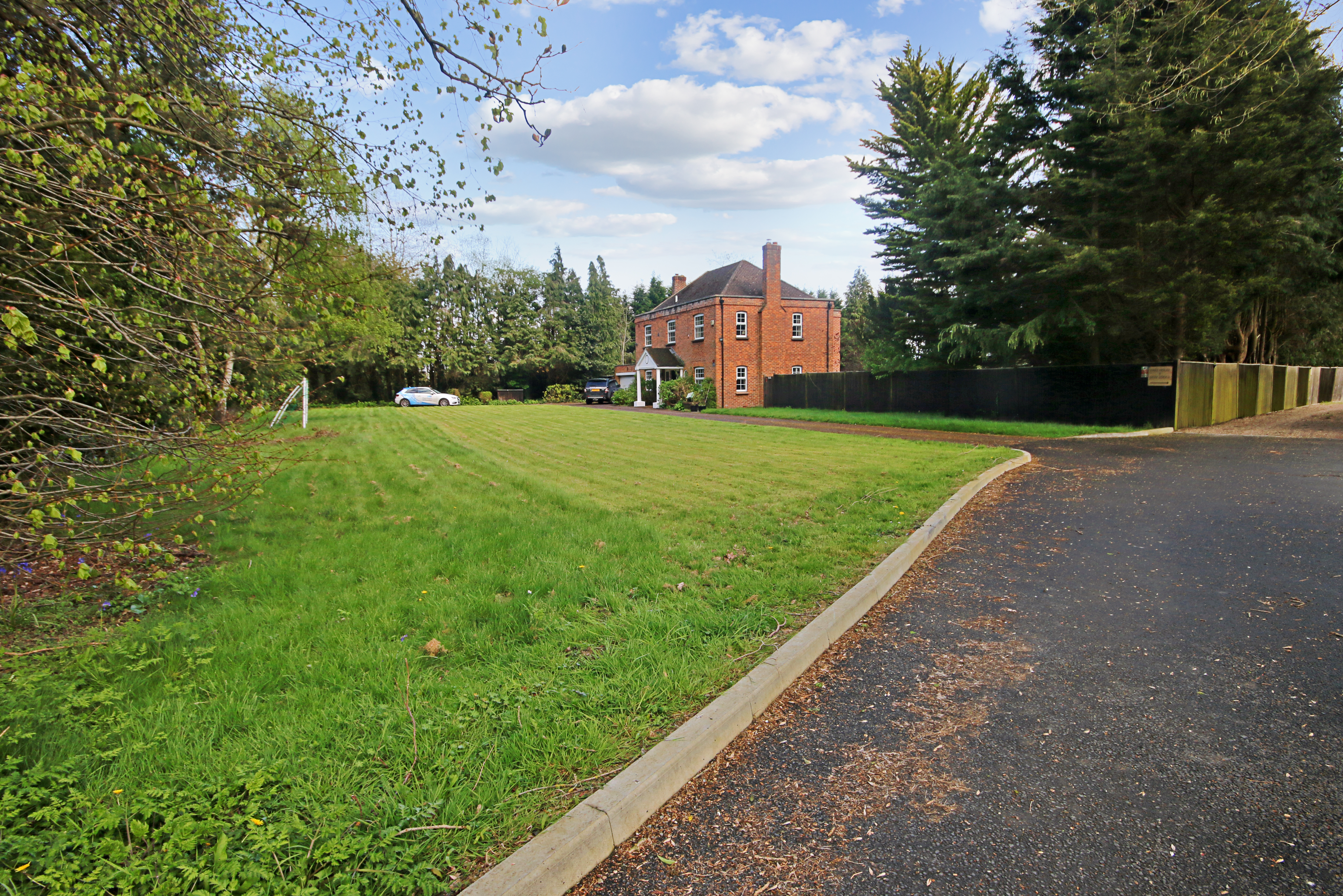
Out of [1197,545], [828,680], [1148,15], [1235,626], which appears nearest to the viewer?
[828,680]

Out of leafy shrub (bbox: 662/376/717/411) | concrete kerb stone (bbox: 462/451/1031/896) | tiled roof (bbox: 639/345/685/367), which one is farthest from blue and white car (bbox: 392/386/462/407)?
concrete kerb stone (bbox: 462/451/1031/896)

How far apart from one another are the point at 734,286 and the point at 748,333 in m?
3.12

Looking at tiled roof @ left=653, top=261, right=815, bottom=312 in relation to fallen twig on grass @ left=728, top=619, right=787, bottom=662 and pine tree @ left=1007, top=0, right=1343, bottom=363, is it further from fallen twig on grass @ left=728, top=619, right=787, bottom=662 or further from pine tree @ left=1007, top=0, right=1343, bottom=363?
fallen twig on grass @ left=728, top=619, right=787, bottom=662

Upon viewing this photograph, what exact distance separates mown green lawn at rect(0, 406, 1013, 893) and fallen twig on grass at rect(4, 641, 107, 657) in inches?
3.1

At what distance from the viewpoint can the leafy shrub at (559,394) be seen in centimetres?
4841

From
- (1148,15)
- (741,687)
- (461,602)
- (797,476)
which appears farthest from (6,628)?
(1148,15)

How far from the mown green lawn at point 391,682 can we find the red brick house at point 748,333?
27754 millimetres

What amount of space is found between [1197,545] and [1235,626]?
99.7 inches

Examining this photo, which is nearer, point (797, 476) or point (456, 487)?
point (456, 487)

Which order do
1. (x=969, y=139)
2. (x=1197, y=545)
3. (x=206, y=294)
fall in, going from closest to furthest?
1. (x=206, y=294)
2. (x=1197, y=545)
3. (x=969, y=139)

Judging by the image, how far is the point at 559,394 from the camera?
160ft

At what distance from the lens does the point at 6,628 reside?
4.29 metres

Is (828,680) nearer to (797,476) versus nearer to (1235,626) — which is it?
(1235,626)

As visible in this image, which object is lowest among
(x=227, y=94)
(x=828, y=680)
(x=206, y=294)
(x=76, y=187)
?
(x=828, y=680)
